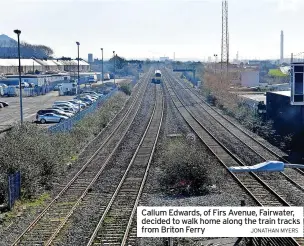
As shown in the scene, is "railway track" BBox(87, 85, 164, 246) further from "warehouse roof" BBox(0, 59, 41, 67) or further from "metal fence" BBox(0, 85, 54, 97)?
"warehouse roof" BBox(0, 59, 41, 67)

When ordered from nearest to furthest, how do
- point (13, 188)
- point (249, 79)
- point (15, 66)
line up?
point (13, 188) → point (249, 79) → point (15, 66)

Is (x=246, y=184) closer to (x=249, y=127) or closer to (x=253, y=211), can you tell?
(x=253, y=211)

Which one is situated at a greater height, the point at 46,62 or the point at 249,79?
the point at 46,62

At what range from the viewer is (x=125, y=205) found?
15.4m

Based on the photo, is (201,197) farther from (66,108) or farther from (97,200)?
(66,108)

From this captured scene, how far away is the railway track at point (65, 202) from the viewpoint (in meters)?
12.6

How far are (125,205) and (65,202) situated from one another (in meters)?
1.96

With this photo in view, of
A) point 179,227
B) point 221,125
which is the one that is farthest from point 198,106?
point 179,227

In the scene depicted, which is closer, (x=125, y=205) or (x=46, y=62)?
(x=125, y=205)

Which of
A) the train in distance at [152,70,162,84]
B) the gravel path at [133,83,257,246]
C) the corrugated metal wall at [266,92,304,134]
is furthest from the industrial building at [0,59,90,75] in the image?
the gravel path at [133,83,257,246]

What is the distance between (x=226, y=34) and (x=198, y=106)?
2747cm

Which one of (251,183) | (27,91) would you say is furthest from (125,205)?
(27,91)

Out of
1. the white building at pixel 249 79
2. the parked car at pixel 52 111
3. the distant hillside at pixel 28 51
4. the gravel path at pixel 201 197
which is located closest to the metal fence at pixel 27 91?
the parked car at pixel 52 111

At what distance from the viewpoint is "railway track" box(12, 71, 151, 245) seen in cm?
1265
